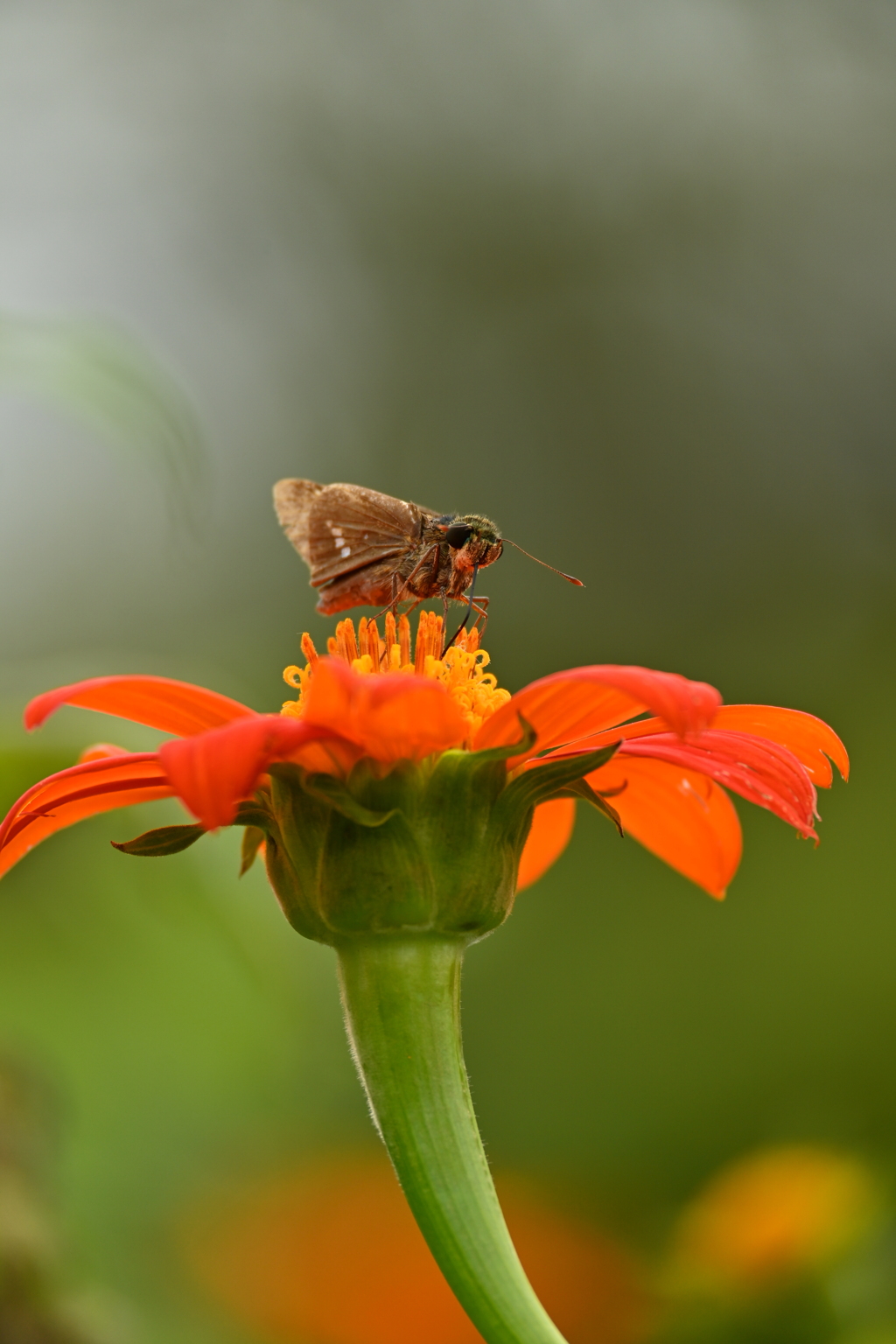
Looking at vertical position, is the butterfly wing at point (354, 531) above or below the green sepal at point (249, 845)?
above

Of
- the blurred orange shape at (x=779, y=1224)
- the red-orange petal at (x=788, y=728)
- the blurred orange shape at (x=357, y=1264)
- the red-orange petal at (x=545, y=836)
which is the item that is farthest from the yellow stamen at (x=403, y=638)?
the blurred orange shape at (x=357, y=1264)

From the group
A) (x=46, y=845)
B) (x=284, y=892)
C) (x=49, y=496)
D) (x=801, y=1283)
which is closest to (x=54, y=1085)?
(x=46, y=845)

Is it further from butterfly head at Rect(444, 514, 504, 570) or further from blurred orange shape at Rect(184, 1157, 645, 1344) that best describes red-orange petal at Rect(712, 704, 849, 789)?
blurred orange shape at Rect(184, 1157, 645, 1344)

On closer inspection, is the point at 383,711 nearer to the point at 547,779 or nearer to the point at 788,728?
the point at 547,779

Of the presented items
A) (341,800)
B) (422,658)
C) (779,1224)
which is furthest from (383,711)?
(779,1224)

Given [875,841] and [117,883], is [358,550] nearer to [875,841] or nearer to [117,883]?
[117,883]

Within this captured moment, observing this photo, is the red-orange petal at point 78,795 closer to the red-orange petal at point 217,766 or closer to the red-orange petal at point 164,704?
the red-orange petal at point 164,704
